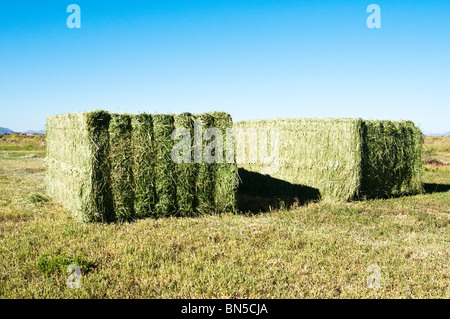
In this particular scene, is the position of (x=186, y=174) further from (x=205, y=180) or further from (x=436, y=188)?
(x=436, y=188)

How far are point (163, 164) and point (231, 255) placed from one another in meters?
3.40

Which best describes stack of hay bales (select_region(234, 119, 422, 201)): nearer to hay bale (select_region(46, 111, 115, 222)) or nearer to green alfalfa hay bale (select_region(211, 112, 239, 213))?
green alfalfa hay bale (select_region(211, 112, 239, 213))

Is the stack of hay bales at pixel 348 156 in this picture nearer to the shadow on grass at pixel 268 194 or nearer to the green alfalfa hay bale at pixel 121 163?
the shadow on grass at pixel 268 194

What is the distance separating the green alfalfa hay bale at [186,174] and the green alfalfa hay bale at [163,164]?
0.15 meters

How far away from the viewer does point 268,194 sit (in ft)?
42.7

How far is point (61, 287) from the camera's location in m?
Answer: 4.64

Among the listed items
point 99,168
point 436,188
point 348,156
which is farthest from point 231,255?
point 436,188

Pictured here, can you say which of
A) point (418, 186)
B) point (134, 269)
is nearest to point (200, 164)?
point (134, 269)

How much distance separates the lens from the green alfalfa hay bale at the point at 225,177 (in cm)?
885

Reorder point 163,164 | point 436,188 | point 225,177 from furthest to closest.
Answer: point 436,188 < point 225,177 < point 163,164

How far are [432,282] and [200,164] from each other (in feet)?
17.9

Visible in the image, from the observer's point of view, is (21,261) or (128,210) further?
(128,210)

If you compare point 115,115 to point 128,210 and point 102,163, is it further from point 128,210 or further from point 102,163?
point 128,210

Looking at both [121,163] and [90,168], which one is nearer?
[90,168]
